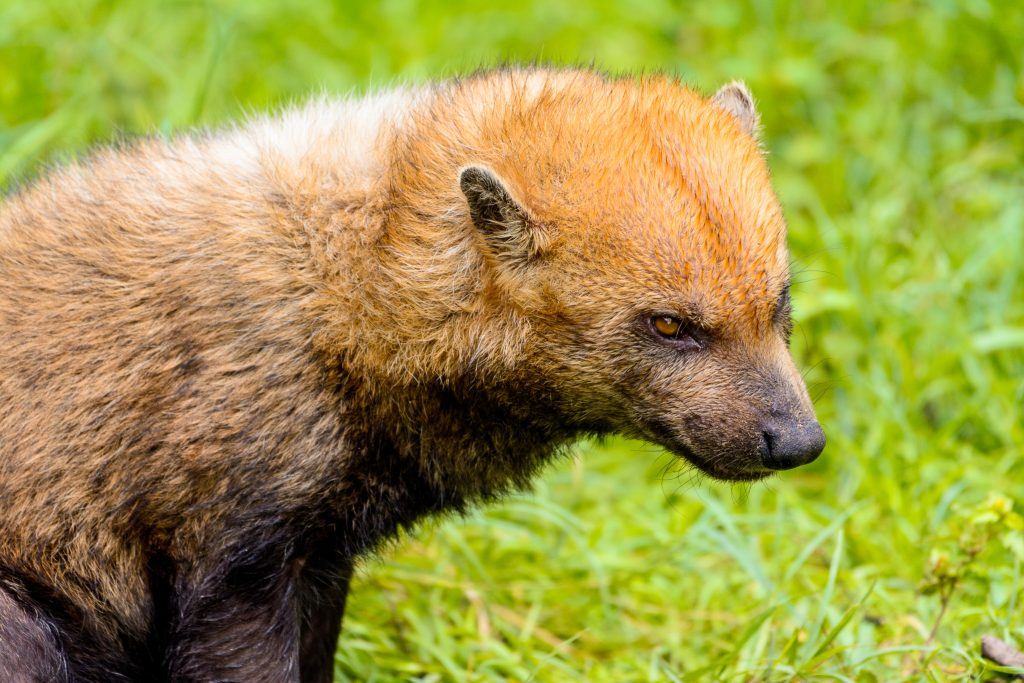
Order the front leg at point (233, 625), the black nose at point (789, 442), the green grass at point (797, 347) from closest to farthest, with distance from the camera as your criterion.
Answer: the black nose at point (789, 442) < the front leg at point (233, 625) < the green grass at point (797, 347)

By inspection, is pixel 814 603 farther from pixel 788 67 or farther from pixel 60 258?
pixel 788 67

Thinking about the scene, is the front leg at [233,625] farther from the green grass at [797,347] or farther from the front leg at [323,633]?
the green grass at [797,347]

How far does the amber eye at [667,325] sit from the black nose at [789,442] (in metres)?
0.45

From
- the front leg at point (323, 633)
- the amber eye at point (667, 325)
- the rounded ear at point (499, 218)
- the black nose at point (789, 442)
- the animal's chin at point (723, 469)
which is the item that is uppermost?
the rounded ear at point (499, 218)

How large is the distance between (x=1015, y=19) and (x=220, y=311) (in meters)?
5.80

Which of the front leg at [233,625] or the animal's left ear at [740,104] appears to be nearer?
the front leg at [233,625]

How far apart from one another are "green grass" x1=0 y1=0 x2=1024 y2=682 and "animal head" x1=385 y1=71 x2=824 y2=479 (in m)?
0.87

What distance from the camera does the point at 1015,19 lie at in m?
8.12

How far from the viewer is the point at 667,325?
4461mm

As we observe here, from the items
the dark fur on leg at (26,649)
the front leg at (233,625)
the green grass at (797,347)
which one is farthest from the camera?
the green grass at (797,347)

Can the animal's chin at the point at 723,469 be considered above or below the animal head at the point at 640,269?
below

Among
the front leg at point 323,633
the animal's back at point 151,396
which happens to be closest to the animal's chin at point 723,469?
the animal's back at point 151,396

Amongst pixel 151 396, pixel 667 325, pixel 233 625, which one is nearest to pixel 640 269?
pixel 667 325

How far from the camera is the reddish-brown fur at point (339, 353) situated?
4453mm
